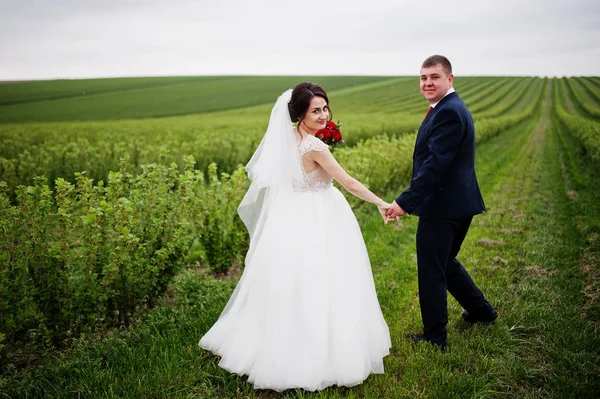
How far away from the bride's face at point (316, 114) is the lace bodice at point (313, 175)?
0.14 meters

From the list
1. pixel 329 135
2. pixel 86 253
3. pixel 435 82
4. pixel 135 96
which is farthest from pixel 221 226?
pixel 135 96

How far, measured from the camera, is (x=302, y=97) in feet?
13.1

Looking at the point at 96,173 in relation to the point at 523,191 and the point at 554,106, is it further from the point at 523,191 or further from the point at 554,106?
the point at 554,106

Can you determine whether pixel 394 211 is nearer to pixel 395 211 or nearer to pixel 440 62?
pixel 395 211

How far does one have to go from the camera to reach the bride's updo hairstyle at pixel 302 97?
13.1 feet

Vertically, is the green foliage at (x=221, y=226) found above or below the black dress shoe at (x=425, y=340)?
above

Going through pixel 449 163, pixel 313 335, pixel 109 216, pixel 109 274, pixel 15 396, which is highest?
pixel 449 163

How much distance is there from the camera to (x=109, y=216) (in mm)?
4617

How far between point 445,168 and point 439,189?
0.94 feet

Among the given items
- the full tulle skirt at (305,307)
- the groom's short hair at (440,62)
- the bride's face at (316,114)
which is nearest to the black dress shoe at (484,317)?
the full tulle skirt at (305,307)

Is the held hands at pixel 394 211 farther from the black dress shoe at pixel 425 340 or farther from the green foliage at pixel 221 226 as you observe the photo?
the green foliage at pixel 221 226

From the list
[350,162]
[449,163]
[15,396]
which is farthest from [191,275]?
[350,162]

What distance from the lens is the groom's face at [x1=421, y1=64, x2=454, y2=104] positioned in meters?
4.11

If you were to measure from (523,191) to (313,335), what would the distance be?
11329 millimetres
